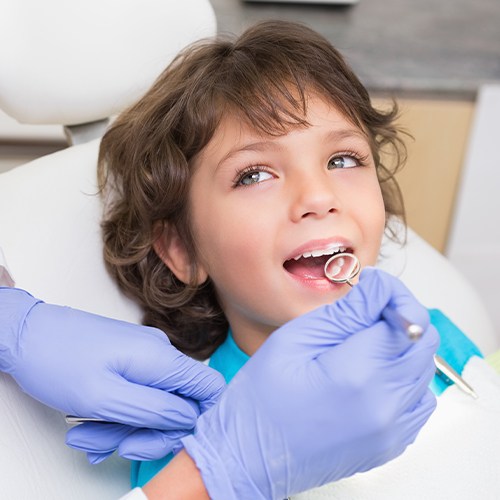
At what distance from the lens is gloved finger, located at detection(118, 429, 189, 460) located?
0.98m

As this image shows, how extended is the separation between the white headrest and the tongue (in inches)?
19.2

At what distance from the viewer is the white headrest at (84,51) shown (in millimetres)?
1207

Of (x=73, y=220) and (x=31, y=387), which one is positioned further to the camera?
(x=73, y=220)

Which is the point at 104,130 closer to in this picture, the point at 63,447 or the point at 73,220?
the point at 73,220

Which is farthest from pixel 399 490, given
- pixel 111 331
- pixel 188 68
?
pixel 188 68

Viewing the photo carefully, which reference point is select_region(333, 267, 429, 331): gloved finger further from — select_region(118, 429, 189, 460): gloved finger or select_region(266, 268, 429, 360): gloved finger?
select_region(118, 429, 189, 460): gloved finger

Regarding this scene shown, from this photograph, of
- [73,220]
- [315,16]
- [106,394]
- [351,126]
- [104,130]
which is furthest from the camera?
[315,16]

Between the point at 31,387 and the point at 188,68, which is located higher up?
the point at 188,68

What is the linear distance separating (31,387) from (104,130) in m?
0.63

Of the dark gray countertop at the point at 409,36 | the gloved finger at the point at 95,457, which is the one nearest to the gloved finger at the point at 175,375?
the gloved finger at the point at 95,457

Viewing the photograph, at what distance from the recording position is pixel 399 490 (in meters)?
1.02

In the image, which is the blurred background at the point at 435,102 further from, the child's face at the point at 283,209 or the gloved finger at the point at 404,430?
the gloved finger at the point at 404,430

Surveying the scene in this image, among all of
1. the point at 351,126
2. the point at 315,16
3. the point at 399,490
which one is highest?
the point at 351,126

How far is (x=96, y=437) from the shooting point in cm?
97
